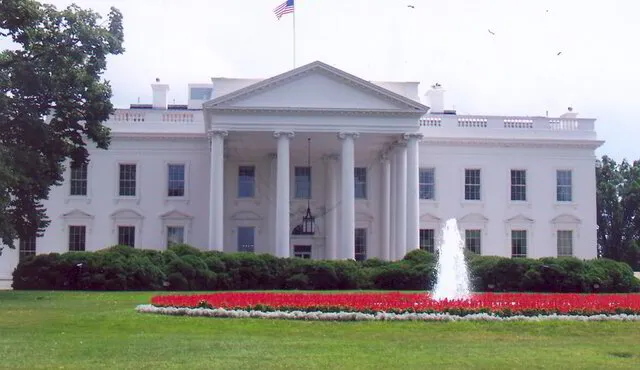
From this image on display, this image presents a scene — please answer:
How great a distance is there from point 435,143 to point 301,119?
10.6 meters

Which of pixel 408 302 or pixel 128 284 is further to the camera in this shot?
pixel 128 284

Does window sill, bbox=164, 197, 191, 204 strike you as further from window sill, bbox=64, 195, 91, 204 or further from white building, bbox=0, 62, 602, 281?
window sill, bbox=64, 195, 91, 204

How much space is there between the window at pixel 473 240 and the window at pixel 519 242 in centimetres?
197

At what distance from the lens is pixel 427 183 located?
5075cm

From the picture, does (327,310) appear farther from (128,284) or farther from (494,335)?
(128,284)

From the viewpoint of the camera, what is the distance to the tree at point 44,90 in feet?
94.2

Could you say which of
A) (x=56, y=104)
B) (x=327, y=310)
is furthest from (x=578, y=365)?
(x=56, y=104)

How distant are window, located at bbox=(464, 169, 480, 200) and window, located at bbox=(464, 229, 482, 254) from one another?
1942 mm

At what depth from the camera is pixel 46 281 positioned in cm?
3491

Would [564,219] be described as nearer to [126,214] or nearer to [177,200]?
[177,200]

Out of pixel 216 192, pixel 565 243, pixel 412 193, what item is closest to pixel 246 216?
pixel 216 192

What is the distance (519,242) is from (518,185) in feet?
10.7

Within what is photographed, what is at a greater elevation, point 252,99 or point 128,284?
point 252,99

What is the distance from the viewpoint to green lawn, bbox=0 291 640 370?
12906mm
